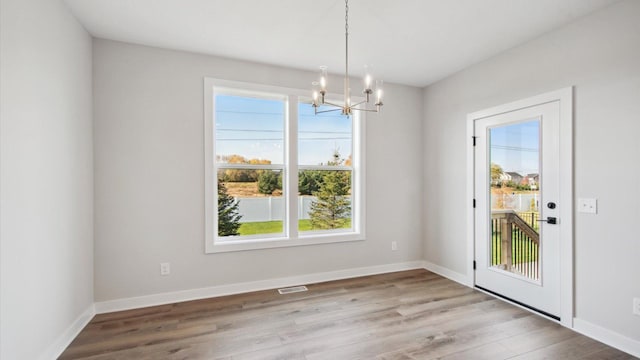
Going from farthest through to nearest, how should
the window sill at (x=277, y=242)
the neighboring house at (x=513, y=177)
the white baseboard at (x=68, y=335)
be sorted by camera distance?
the window sill at (x=277, y=242) → the neighboring house at (x=513, y=177) → the white baseboard at (x=68, y=335)

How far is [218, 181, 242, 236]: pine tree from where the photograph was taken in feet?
11.8

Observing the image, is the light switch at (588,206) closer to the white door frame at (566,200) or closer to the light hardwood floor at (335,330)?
the white door frame at (566,200)

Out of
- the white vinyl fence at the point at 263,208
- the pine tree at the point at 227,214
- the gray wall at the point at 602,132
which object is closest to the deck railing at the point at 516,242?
the gray wall at the point at 602,132

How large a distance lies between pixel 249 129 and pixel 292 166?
0.71 meters

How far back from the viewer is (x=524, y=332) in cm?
261

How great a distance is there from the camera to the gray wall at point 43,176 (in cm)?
176

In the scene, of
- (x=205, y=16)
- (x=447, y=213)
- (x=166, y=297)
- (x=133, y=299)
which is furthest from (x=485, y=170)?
(x=133, y=299)

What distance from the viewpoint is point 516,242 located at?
10.7 ft

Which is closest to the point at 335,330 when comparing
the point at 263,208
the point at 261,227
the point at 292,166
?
the point at 261,227

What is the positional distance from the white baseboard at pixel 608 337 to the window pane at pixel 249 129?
340 cm

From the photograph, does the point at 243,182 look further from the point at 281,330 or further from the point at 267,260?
the point at 281,330

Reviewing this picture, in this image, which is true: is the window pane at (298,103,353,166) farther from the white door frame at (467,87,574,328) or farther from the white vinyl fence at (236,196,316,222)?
the white door frame at (467,87,574,328)

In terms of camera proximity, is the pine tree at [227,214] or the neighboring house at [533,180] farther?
the pine tree at [227,214]

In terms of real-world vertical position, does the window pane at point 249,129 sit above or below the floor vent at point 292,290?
above
